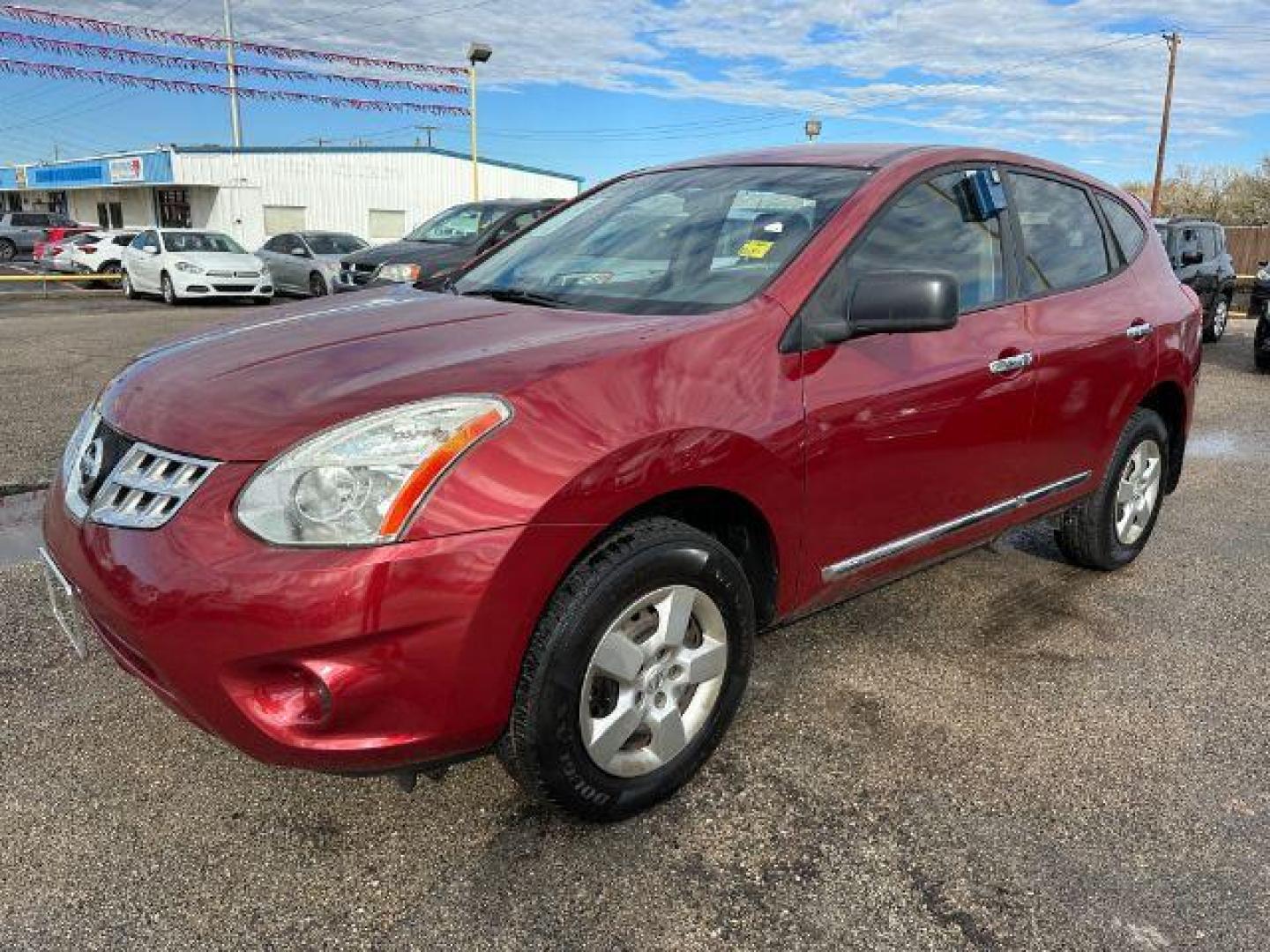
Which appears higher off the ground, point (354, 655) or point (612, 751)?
point (354, 655)

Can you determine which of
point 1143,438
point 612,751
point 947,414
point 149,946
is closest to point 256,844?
point 149,946

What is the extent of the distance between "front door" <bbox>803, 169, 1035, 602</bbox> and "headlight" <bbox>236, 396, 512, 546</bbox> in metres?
1.03

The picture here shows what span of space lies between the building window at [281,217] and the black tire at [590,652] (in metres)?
40.7

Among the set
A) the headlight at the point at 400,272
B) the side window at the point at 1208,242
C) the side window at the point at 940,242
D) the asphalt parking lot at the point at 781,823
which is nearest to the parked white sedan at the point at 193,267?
the headlight at the point at 400,272

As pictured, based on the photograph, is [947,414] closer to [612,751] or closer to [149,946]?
[612,751]

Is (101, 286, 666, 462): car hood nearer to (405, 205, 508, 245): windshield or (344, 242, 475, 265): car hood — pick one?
(344, 242, 475, 265): car hood

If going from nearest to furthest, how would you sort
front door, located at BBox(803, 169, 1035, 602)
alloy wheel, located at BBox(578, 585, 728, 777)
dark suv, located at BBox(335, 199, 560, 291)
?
alloy wheel, located at BBox(578, 585, 728, 777) → front door, located at BBox(803, 169, 1035, 602) → dark suv, located at BBox(335, 199, 560, 291)

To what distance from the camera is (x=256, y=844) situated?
237cm

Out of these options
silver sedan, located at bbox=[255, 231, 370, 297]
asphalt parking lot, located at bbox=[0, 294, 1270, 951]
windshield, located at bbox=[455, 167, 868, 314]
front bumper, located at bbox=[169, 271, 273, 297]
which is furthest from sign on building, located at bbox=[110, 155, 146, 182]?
windshield, located at bbox=[455, 167, 868, 314]

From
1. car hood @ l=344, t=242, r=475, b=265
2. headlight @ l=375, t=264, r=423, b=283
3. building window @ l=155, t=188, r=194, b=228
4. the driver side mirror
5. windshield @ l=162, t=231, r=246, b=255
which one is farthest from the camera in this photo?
building window @ l=155, t=188, r=194, b=228

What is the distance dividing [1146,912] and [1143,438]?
2479 millimetres

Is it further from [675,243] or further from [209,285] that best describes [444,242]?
[675,243]

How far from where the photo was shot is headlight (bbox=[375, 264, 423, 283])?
11.3m

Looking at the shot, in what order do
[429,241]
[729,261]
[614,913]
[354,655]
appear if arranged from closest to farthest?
[354,655] < [614,913] < [729,261] < [429,241]
